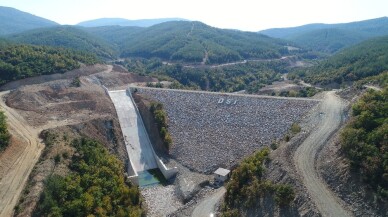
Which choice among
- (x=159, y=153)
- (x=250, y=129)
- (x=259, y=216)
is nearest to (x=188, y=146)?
(x=159, y=153)

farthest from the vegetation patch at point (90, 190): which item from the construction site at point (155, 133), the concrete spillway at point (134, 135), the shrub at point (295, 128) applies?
the shrub at point (295, 128)

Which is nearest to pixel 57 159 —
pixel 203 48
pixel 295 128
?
pixel 295 128

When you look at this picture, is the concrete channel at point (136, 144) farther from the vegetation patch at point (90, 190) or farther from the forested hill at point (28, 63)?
the forested hill at point (28, 63)

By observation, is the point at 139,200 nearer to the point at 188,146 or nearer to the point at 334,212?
the point at 188,146

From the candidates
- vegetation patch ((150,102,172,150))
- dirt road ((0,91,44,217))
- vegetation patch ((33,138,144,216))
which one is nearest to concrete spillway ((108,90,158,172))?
vegetation patch ((150,102,172,150))

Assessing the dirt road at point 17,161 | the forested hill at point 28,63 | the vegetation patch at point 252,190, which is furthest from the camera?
the forested hill at point 28,63

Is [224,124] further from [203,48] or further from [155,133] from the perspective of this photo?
[203,48]

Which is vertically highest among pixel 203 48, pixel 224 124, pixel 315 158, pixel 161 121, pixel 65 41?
pixel 315 158
